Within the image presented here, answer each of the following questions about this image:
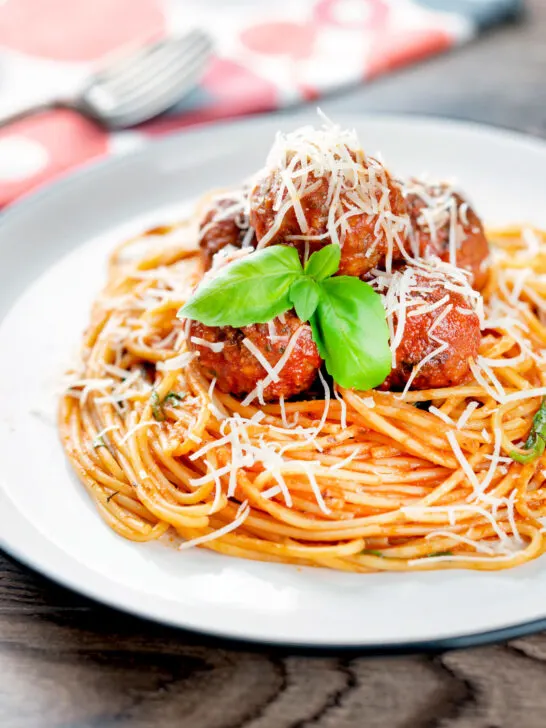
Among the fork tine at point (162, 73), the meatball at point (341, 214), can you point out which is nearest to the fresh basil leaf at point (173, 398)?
the meatball at point (341, 214)

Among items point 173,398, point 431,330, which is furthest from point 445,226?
point 173,398

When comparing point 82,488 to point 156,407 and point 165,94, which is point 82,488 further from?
point 165,94

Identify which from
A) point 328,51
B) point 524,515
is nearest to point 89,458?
point 524,515

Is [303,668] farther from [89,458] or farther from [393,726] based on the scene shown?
[89,458]

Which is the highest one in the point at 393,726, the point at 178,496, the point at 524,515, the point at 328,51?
the point at 328,51

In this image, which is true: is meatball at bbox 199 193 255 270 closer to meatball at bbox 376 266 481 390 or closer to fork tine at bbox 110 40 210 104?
meatball at bbox 376 266 481 390

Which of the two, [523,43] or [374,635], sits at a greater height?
[523,43]

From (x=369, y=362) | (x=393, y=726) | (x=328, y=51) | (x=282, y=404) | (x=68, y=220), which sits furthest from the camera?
(x=328, y=51)
